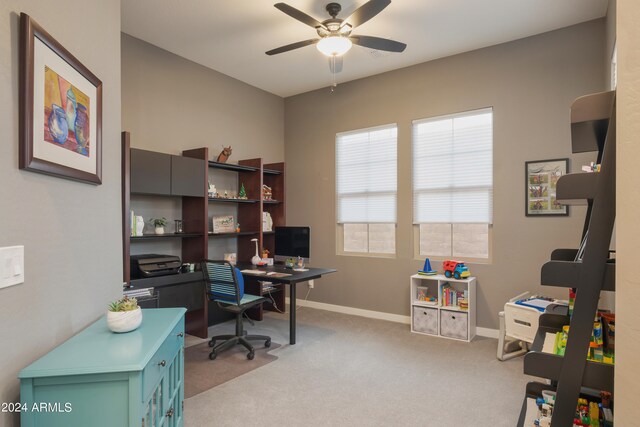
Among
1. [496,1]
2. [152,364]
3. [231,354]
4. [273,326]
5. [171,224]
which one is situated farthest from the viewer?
[273,326]

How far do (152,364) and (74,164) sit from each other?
0.88 meters

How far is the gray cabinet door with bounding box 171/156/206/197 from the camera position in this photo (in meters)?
3.85

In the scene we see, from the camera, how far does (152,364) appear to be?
1.43 metres

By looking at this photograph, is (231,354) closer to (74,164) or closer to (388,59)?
(74,164)

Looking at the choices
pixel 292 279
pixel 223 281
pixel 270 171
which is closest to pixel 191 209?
pixel 223 281

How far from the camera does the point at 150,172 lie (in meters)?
3.65

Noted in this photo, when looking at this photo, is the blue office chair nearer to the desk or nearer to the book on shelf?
the desk

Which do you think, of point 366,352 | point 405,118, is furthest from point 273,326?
point 405,118

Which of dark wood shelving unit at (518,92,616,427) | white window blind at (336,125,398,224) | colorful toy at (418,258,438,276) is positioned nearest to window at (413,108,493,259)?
colorful toy at (418,258,438,276)

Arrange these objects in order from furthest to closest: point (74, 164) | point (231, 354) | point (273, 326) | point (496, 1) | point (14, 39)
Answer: point (273, 326) < point (231, 354) < point (496, 1) < point (74, 164) < point (14, 39)

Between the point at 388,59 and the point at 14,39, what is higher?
the point at 388,59

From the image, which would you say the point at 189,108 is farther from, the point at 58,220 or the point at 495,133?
the point at 495,133

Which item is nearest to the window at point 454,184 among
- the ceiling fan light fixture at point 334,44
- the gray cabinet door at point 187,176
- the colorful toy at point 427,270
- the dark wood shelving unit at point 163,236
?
the colorful toy at point 427,270

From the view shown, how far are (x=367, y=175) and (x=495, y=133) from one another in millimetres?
1623
